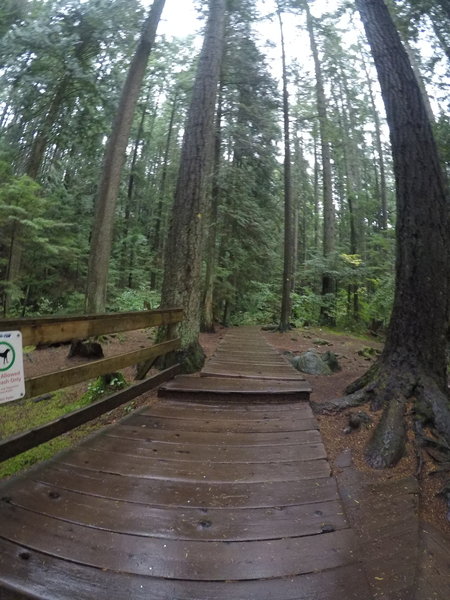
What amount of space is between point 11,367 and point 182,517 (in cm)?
147

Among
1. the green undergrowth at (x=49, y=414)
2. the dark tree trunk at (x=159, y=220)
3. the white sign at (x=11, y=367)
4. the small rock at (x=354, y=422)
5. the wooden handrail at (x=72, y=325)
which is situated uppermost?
the dark tree trunk at (x=159, y=220)

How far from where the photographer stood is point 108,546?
5.13 ft

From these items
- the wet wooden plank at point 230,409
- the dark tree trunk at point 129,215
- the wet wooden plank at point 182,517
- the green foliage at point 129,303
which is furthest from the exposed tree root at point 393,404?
the dark tree trunk at point 129,215

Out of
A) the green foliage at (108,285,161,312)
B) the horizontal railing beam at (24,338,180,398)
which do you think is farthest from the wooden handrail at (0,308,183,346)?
Answer: the green foliage at (108,285,161,312)

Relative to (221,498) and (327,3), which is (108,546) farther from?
(327,3)

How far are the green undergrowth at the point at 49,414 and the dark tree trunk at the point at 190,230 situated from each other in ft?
4.24

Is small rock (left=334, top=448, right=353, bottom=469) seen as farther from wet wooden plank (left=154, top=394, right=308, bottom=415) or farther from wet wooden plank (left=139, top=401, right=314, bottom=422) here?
wet wooden plank (left=154, top=394, right=308, bottom=415)

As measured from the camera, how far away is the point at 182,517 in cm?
183

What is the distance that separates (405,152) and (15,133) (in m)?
12.4

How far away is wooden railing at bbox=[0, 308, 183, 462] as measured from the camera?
2.12 meters

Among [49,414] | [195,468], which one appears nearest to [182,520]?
[195,468]

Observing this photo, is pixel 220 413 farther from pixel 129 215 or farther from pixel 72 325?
pixel 129 215

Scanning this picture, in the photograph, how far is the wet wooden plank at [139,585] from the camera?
1.31m

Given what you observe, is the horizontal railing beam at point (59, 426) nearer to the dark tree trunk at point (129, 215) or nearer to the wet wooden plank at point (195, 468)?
the wet wooden plank at point (195, 468)
